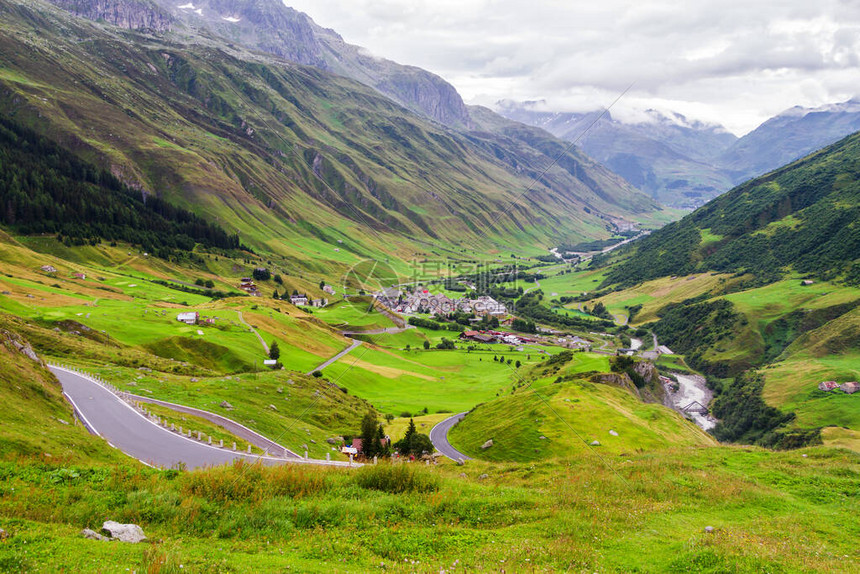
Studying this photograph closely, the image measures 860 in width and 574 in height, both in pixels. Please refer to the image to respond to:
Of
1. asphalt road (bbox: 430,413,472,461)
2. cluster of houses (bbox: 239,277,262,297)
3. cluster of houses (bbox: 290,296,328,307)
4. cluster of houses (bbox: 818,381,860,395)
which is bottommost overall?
asphalt road (bbox: 430,413,472,461)

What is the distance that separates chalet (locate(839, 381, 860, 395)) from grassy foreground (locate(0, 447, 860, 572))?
11729 centimetres

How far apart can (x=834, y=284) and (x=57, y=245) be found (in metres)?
289

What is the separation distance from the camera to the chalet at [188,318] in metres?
93.2

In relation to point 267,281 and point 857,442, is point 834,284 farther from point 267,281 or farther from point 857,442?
point 267,281

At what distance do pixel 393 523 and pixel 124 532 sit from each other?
8.14 metres

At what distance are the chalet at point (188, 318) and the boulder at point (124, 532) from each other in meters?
89.6

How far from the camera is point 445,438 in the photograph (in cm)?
6900

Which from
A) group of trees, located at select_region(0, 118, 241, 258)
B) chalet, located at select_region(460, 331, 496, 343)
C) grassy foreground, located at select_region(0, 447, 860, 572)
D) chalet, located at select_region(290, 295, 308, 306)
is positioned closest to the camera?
grassy foreground, located at select_region(0, 447, 860, 572)

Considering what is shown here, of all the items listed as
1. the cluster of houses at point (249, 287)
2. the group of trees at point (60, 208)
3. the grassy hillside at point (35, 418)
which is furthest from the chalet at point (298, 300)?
the grassy hillside at point (35, 418)

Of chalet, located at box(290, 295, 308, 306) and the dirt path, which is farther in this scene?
chalet, located at box(290, 295, 308, 306)

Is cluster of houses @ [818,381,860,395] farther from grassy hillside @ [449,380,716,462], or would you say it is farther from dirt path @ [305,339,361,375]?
dirt path @ [305,339,361,375]

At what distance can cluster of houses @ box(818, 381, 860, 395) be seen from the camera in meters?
106

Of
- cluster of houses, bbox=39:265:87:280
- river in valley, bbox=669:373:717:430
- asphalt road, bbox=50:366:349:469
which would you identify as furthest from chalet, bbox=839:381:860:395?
cluster of houses, bbox=39:265:87:280

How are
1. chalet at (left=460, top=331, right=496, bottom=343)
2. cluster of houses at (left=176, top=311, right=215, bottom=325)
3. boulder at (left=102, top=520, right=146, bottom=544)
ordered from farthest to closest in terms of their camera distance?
1. chalet at (left=460, top=331, right=496, bottom=343)
2. cluster of houses at (left=176, top=311, right=215, bottom=325)
3. boulder at (left=102, top=520, right=146, bottom=544)
